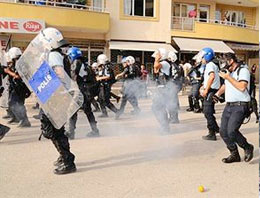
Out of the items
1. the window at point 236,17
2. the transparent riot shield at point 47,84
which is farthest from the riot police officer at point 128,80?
the window at point 236,17

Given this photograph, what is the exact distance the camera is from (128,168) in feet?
15.5

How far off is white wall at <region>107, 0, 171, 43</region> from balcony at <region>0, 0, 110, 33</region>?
2.93 feet

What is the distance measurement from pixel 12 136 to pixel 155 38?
1577 cm

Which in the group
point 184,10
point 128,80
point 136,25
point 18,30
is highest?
point 184,10

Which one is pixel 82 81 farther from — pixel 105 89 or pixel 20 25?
pixel 20 25

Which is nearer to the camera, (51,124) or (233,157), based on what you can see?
(51,124)

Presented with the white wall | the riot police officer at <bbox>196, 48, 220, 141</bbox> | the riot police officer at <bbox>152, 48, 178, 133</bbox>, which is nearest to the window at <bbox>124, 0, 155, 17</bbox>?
the white wall

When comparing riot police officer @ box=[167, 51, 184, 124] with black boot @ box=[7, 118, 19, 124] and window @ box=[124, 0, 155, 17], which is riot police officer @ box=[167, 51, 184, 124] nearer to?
black boot @ box=[7, 118, 19, 124]

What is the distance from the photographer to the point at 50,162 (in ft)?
16.2

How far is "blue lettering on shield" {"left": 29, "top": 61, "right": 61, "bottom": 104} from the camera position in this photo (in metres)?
A: 4.24

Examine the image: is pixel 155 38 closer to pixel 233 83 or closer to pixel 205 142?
pixel 205 142

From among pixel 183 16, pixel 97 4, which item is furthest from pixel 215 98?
pixel 183 16

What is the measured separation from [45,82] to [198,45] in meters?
18.7

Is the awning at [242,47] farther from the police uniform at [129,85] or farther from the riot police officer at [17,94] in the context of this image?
the riot police officer at [17,94]
